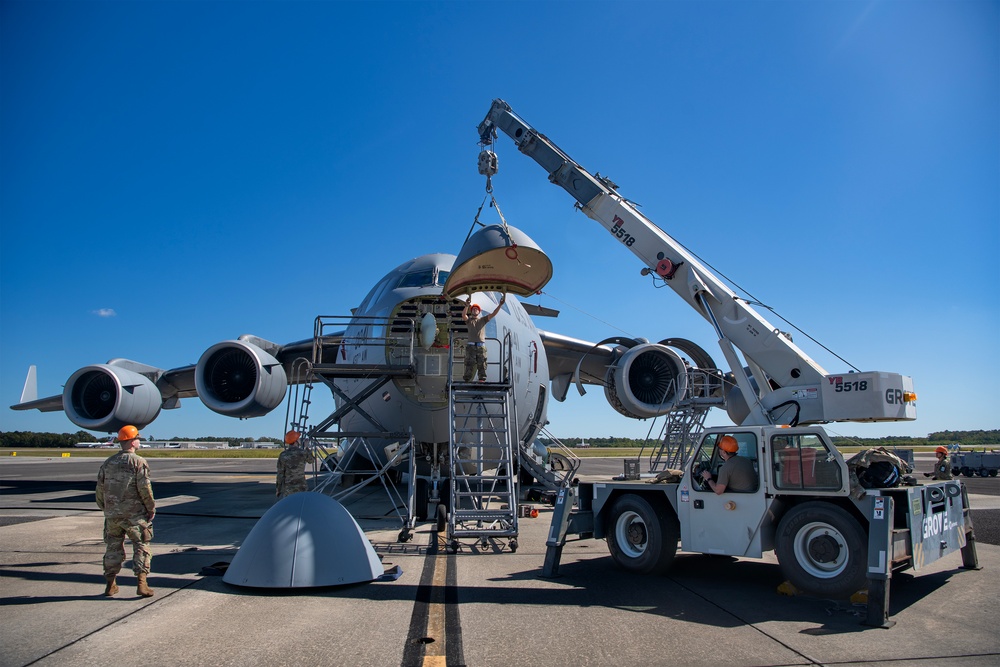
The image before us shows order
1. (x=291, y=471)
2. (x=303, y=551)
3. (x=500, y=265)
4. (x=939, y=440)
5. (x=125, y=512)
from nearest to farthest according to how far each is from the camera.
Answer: (x=125, y=512) → (x=303, y=551) → (x=291, y=471) → (x=500, y=265) → (x=939, y=440)

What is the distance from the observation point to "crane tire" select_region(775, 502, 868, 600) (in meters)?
5.66

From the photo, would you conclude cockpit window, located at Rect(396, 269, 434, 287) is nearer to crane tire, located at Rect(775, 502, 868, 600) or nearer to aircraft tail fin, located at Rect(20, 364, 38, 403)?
crane tire, located at Rect(775, 502, 868, 600)

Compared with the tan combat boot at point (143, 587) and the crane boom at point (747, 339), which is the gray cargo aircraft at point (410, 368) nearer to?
the crane boom at point (747, 339)

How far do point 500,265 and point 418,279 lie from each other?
1.86 m

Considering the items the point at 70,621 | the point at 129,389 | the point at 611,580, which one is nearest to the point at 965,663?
the point at 611,580

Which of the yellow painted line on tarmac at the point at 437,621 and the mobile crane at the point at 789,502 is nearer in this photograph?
the yellow painted line on tarmac at the point at 437,621

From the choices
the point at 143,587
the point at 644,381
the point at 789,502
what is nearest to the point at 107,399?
the point at 143,587

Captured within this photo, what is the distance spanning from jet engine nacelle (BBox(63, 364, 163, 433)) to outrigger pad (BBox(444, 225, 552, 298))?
973 centimetres

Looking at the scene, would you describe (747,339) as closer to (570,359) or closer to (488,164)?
(488,164)

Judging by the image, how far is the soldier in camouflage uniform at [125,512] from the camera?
591cm

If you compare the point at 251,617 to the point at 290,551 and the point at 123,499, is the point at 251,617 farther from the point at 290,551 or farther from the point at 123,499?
Result: the point at 123,499

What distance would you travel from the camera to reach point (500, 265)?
11.1 metres

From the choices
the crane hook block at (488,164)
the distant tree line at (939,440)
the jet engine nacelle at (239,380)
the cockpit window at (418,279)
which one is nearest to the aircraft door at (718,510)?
the cockpit window at (418,279)

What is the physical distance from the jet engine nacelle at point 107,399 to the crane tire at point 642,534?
13.2 metres
